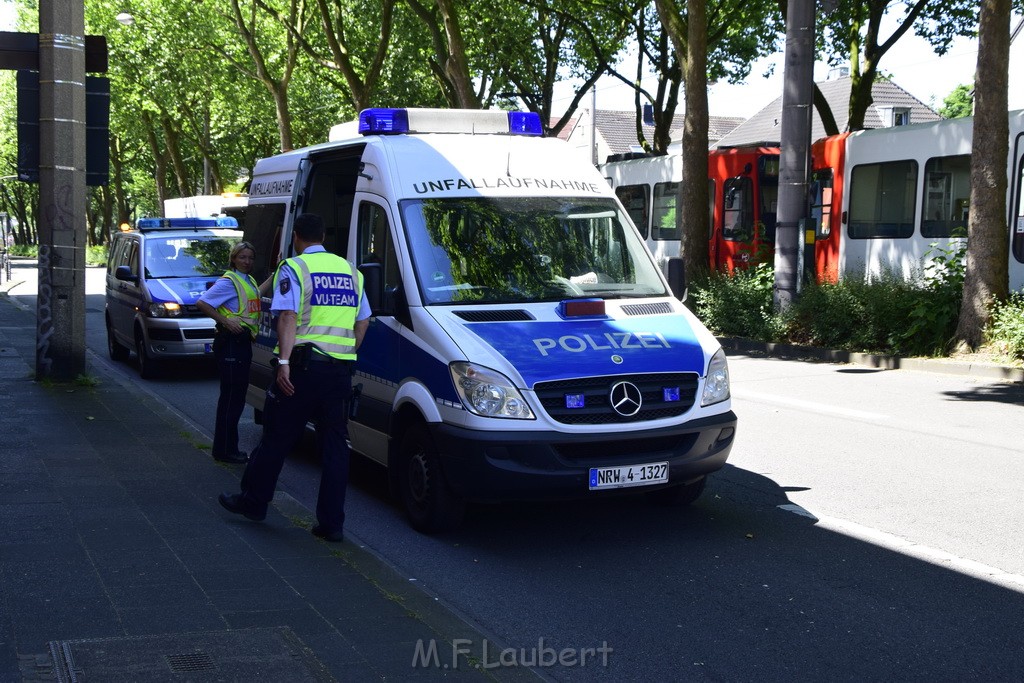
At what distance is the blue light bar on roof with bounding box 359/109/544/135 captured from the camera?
7.96m

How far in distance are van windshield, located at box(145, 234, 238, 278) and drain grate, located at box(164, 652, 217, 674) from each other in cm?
1060

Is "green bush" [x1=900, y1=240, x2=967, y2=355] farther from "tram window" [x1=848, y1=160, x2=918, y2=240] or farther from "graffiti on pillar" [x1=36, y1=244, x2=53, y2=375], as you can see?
"graffiti on pillar" [x1=36, y1=244, x2=53, y2=375]

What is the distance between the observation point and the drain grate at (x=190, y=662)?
434 centimetres

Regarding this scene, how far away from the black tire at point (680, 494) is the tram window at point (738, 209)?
15497 mm

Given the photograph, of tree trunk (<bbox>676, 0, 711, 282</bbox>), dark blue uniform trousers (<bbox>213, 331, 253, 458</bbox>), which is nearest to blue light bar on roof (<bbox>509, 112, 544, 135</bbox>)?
dark blue uniform trousers (<bbox>213, 331, 253, 458</bbox>)

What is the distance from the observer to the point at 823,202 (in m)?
20.3

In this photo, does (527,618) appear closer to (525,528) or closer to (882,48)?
(525,528)

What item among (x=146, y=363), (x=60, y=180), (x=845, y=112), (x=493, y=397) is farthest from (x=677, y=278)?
(x=845, y=112)

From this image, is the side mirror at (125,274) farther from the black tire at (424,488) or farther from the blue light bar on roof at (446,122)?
the black tire at (424,488)

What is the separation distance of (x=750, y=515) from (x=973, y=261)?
9.10 metres

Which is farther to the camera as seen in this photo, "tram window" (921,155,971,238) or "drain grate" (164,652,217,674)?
"tram window" (921,155,971,238)

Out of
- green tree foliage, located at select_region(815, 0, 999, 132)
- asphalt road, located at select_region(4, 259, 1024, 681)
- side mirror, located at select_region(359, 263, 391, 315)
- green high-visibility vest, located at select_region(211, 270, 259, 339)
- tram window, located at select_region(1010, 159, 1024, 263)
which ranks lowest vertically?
asphalt road, located at select_region(4, 259, 1024, 681)

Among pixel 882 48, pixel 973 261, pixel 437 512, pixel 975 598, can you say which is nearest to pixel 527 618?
pixel 437 512

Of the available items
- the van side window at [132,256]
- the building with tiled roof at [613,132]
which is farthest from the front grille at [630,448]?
the building with tiled roof at [613,132]
